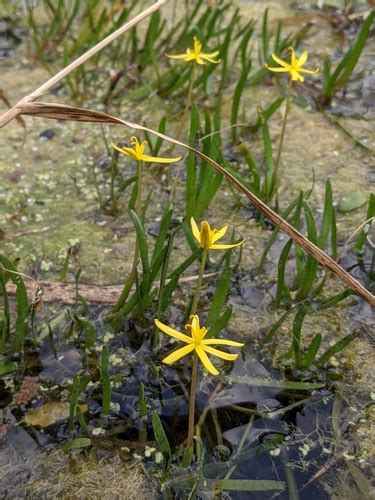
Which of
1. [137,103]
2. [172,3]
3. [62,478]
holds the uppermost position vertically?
[172,3]

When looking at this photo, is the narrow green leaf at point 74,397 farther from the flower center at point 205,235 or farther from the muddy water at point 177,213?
the flower center at point 205,235

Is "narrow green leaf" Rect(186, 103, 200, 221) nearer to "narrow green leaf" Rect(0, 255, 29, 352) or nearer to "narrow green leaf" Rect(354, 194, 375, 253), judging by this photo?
"narrow green leaf" Rect(354, 194, 375, 253)

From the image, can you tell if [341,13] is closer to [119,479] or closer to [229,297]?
[229,297]

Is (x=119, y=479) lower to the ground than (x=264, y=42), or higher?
lower

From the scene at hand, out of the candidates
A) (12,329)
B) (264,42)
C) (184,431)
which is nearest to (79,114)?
(12,329)

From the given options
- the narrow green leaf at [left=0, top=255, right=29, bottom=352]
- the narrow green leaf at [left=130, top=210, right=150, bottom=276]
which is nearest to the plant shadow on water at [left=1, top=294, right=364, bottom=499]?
the narrow green leaf at [left=0, top=255, right=29, bottom=352]

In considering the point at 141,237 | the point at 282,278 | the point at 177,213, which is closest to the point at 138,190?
the point at 141,237

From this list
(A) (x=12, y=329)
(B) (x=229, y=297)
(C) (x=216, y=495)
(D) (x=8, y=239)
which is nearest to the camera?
(C) (x=216, y=495)

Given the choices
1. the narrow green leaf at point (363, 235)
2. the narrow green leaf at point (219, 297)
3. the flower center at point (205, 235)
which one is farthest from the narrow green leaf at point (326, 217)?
the flower center at point (205, 235)
